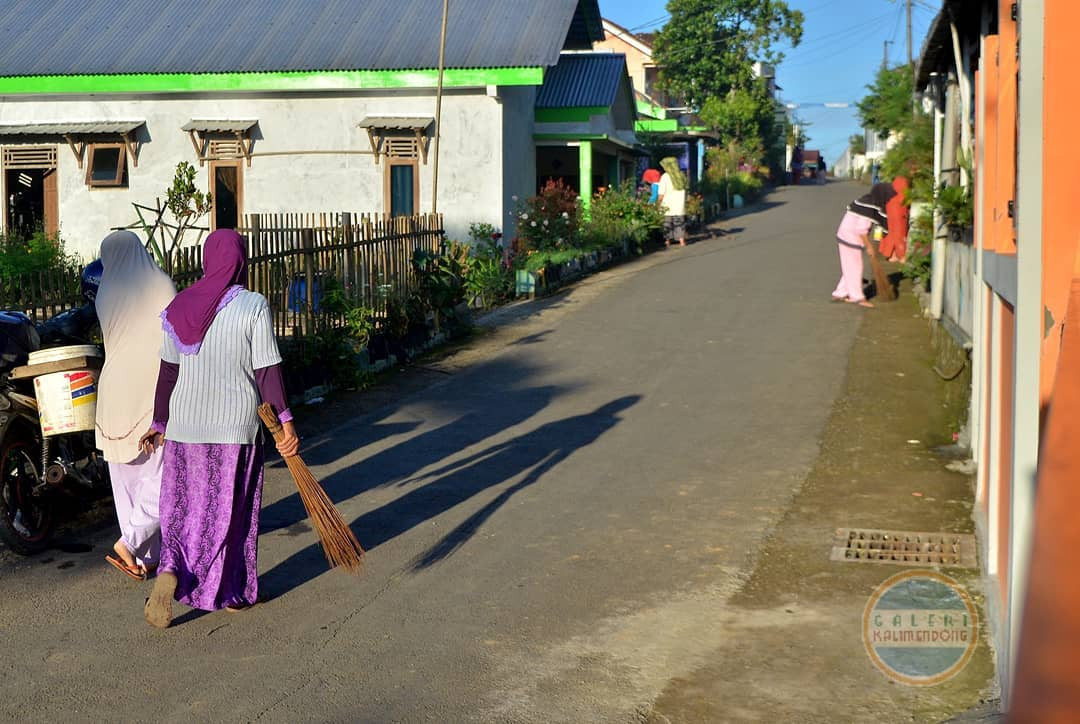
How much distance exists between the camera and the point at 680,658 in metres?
5.19

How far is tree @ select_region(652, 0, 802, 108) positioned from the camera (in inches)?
2378

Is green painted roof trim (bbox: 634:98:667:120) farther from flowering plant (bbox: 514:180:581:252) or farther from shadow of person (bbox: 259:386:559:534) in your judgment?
shadow of person (bbox: 259:386:559:534)

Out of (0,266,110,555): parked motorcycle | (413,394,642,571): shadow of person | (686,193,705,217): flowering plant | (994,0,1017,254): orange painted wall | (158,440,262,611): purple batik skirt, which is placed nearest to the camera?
(158,440,262,611): purple batik skirt

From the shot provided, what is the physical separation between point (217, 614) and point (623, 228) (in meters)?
20.3

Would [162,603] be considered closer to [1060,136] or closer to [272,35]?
[1060,136]

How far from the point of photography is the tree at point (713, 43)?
60406 mm

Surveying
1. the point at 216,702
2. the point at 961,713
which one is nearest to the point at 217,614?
the point at 216,702

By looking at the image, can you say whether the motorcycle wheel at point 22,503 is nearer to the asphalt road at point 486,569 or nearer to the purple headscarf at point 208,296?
the asphalt road at point 486,569

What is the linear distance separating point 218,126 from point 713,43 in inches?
1691

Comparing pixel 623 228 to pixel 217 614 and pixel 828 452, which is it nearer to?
pixel 828 452

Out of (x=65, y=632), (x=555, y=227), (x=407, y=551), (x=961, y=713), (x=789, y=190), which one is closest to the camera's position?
(x=961, y=713)

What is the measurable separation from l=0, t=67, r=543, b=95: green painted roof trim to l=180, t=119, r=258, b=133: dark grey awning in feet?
1.79

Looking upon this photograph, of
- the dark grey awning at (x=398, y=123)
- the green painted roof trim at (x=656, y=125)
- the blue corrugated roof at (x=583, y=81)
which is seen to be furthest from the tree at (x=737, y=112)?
the dark grey awning at (x=398, y=123)

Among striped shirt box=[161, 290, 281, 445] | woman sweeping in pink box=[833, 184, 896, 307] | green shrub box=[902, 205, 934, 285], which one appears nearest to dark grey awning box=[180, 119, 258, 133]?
woman sweeping in pink box=[833, 184, 896, 307]
